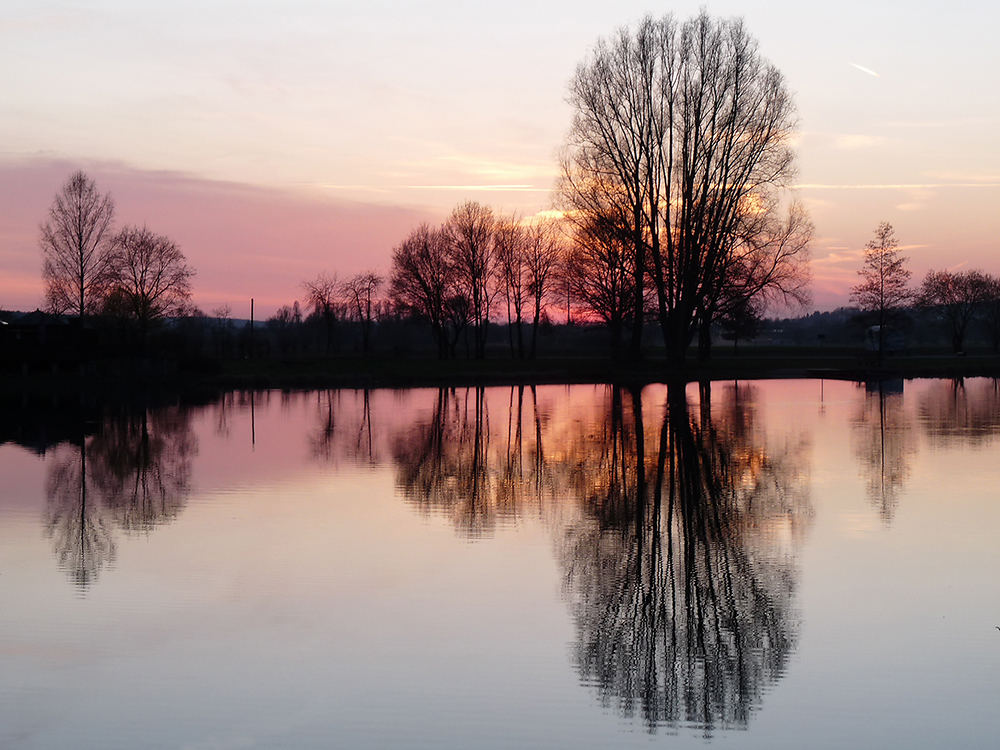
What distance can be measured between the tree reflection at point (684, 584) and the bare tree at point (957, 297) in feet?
279

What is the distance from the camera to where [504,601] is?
8.60 meters

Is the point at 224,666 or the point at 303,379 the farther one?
the point at 303,379

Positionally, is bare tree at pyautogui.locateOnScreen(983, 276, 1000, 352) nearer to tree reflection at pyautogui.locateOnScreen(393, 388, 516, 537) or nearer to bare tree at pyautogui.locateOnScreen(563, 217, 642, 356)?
bare tree at pyautogui.locateOnScreen(563, 217, 642, 356)

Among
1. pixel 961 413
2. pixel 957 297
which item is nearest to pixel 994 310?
pixel 957 297

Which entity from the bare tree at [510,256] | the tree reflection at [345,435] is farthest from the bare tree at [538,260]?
the tree reflection at [345,435]

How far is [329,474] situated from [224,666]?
→ 9.69 meters

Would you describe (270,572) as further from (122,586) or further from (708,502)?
(708,502)

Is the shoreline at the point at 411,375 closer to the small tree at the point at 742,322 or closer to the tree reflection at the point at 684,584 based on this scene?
the small tree at the point at 742,322

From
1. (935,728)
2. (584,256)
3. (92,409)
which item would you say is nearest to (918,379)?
(584,256)

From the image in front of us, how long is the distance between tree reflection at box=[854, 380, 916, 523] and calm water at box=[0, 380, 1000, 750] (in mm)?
124

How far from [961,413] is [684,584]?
881 inches

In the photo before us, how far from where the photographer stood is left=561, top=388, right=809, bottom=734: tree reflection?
6.64m

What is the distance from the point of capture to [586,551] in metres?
10.4

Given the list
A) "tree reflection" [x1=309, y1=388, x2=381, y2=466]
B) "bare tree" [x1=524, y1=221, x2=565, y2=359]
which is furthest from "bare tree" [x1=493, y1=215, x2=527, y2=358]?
"tree reflection" [x1=309, y1=388, x2=381, y2=466]
